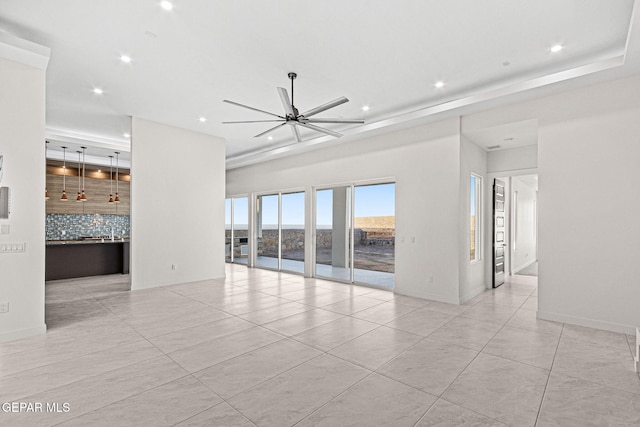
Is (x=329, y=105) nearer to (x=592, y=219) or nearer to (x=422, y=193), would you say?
(x=422, y=193)

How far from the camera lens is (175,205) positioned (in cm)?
673

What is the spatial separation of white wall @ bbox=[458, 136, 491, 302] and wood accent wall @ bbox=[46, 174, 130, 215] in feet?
32.5

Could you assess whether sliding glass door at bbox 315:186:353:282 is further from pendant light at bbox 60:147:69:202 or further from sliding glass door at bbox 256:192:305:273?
pendant light at bbox 60:147:69:202

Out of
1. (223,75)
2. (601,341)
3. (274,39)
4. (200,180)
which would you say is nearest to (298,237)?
(200,180)

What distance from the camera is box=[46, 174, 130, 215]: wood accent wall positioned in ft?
28.5

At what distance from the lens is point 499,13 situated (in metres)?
3.05

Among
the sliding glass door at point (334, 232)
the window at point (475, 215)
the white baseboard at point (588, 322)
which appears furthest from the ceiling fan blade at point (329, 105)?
the white baseboard at point (588, 322)

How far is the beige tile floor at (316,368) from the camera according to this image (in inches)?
87.1

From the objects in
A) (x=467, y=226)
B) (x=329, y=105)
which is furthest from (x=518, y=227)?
(x=329, y=105)

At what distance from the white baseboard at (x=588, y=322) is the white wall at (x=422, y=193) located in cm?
126

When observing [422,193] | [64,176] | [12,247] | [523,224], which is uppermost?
[64,176]

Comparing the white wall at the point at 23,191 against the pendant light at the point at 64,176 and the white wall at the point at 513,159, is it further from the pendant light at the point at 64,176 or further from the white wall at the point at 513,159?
the white wall at the point at 513,159

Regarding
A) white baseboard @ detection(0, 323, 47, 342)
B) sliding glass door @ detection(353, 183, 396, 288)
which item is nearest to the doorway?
sliding glass door @ detection(353, 183, 396, 288)

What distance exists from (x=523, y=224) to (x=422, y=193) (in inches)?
230
